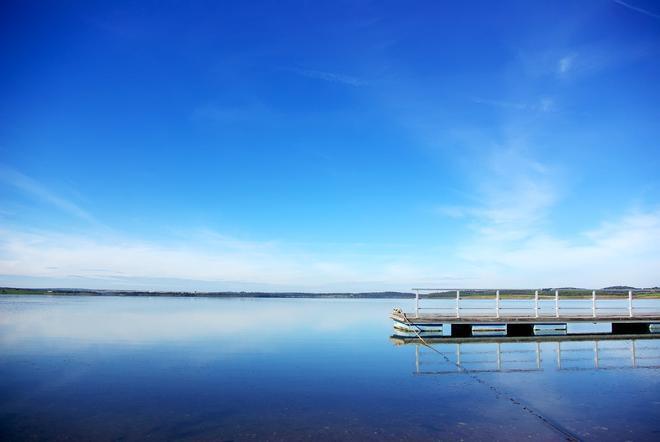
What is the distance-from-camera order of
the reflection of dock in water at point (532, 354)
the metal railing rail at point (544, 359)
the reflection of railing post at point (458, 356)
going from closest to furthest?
the metal railing rail at point (544, 359)
the reflection of dock in water at point (532, 354)
the reflection of railing post at point (458, 356)

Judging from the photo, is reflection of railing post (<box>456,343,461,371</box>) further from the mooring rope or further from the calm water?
the calm water

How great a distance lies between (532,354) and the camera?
19.7 meters

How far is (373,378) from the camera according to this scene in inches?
587

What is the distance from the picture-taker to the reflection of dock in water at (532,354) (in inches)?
655

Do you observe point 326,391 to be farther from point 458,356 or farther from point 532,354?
point 532,354

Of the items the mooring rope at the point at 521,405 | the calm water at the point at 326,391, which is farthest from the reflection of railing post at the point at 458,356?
the calm water at the point at 326,391

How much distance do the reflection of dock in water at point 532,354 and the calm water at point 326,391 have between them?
87 millimetres

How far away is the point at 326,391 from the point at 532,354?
11.4 meters

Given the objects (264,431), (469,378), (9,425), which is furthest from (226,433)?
(469,378)

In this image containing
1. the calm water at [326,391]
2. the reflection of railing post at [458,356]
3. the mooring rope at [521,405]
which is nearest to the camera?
the mooring rope at [521,405]

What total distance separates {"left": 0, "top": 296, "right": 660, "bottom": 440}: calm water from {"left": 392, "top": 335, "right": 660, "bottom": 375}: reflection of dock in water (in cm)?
9

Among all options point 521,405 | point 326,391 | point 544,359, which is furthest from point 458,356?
point 326,391

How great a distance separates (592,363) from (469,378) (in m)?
6.45

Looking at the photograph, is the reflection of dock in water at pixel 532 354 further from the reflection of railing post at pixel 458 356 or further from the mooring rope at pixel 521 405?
the mooring rope at pixel 521 405
